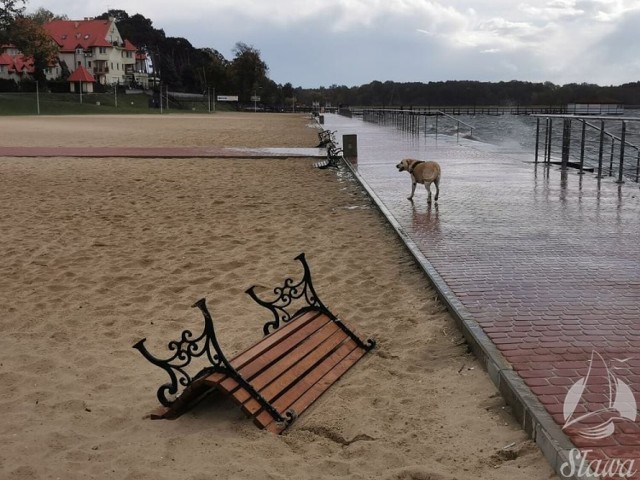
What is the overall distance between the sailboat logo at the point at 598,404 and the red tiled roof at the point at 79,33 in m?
112

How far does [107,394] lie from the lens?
418 centimetres

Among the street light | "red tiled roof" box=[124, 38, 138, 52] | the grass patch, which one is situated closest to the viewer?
the grass patch

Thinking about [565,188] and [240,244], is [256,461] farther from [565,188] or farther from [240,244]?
[565,188]

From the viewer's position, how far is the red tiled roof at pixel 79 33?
10644 centimetres

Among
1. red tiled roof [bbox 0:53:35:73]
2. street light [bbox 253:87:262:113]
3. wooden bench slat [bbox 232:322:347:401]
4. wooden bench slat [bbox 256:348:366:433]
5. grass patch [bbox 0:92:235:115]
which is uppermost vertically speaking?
red tiled roof [bbox 0:53:35:73]

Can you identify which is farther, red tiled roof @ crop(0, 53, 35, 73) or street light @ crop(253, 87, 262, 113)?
street light @ crop(253, 87, 262, 113)

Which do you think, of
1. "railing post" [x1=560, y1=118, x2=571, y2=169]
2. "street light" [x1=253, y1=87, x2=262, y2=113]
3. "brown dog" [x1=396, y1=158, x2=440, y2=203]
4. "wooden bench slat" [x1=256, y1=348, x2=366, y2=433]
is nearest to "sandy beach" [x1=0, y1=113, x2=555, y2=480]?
"wooden bench slat" [x1=256, y1=348, x2=366, y2=433]

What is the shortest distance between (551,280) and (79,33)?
4560 inches

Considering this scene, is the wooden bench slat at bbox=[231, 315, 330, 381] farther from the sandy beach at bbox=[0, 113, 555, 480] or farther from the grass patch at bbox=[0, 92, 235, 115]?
the grass patch at bbox=[0, 92, 235, 115]

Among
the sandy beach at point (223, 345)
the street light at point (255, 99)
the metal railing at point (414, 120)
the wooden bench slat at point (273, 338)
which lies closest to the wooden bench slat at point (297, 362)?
the wooden bench slat at point (273, 338)

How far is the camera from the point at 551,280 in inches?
230

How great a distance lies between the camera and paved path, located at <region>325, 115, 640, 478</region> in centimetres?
354

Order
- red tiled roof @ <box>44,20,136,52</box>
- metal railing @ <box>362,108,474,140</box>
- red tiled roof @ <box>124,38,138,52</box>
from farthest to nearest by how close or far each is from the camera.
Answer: red tiled roof @ <box>124,38,138,52</box> < red tiled roof @ <box>44,20,136,52</box> < metal railing @ <box>362,108,474,140</box>

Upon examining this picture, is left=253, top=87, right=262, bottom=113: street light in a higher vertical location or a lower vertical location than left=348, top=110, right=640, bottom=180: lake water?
higher
